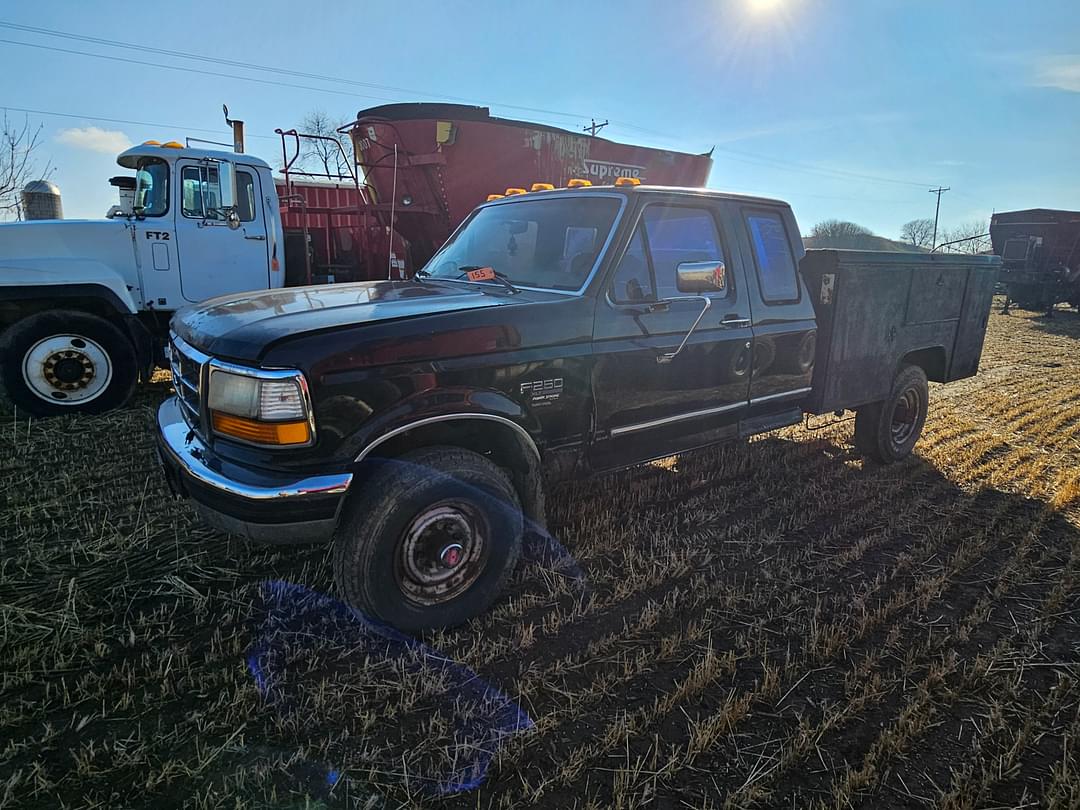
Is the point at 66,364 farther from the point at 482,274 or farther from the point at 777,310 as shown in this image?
the point at 777,310

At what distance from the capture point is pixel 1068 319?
1953cm

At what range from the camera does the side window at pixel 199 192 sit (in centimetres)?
659

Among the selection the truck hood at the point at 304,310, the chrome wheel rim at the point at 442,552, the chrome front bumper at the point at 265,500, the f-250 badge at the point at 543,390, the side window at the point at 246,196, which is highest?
the side window at the point at 246,196

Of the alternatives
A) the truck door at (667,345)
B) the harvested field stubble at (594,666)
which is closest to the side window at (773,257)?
the truck door at (667,345)

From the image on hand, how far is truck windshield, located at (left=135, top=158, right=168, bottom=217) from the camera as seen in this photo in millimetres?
6516

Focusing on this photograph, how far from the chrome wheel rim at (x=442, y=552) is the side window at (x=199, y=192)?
18.1ft

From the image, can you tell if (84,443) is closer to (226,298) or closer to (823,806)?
(226,298)

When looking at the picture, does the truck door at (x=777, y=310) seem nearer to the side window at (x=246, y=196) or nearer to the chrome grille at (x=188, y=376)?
the chrome grille at (x=188, y=376)

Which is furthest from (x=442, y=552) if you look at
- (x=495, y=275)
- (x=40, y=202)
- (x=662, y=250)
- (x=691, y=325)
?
(x=40, y=202)

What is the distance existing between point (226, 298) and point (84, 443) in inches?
118

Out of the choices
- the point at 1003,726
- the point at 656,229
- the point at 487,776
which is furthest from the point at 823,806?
the point at 656,229

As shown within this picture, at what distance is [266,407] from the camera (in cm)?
248

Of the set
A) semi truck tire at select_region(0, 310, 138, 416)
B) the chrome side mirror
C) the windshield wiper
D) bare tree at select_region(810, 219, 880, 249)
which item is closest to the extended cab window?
the chrome side mirror

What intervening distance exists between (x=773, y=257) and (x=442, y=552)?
9.94 ft
